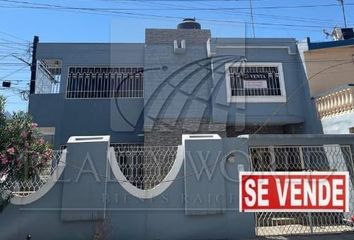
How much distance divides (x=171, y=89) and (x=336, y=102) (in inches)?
219

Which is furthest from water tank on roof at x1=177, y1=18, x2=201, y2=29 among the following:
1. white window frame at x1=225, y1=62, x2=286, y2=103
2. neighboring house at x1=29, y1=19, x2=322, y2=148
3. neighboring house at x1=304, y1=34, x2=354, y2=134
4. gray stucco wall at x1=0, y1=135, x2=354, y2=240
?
gray stucco wall at x1=0, y1=135, x2=354, y2=240

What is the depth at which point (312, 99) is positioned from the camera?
1295 cm

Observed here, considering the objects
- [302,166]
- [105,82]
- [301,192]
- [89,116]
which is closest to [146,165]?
[301,192]

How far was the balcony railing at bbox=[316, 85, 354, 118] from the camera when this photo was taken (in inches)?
404

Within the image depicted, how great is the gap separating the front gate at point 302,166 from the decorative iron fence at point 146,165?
1.81 metres

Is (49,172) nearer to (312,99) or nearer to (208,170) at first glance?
(208,170)

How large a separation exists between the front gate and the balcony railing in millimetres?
2571

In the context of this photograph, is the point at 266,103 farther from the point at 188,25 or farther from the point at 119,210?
the point at 119,210

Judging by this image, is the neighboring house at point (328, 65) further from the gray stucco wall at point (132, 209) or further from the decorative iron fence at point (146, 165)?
the decorative iron fence at point (146, 165)

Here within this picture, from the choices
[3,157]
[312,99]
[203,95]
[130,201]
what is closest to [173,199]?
[130,201]

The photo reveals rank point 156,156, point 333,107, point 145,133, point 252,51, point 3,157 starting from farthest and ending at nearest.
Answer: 1. point 252,51
2. point 145,133
3. point 333,107
4. point 156,156
5. point 3,157

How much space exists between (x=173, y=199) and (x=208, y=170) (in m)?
0.86

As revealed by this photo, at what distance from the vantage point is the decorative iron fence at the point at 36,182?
6.72 meters

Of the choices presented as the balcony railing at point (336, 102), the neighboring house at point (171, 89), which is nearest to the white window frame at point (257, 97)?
the neighboring house at point (171, 89)
